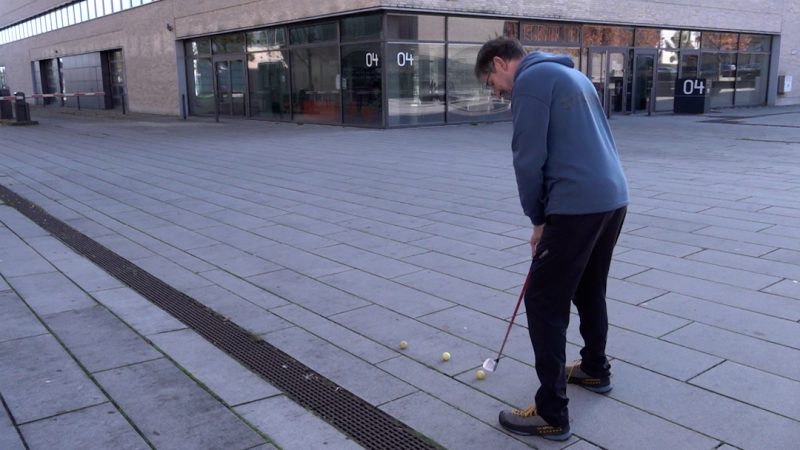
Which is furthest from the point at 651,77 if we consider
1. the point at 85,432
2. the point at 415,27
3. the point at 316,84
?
the point at 85,432

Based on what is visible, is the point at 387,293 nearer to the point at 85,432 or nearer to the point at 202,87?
the point at 85,432

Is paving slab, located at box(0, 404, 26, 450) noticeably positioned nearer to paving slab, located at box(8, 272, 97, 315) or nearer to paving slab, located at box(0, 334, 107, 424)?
paving slab, located at box(0, 334, 107, 424)

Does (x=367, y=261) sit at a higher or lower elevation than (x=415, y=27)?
lower

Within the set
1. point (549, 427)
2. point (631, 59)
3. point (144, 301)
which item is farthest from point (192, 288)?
point (631, 59)

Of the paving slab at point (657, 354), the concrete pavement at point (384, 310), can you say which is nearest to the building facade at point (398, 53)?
the concrete pavement at point (384, 310)

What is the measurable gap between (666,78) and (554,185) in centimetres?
2505

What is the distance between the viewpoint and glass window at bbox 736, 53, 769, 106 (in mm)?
28375

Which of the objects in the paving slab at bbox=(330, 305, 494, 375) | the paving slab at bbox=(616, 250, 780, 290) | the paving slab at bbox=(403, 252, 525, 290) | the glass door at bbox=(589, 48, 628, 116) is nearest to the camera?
the paving slab at bbox=(330, 305, 494, 375)

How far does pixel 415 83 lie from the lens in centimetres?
1911

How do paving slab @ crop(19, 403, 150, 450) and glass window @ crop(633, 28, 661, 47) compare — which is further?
glass window @ crop(633, 28, 661, 47)

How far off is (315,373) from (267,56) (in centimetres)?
2036

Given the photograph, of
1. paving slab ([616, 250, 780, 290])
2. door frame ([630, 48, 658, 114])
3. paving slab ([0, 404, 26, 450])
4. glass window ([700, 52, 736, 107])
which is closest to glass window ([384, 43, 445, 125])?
door frame ([630, 48, 658, 114])

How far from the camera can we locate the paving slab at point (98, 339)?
4047mm

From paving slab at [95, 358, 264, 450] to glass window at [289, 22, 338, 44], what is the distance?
1697cm
